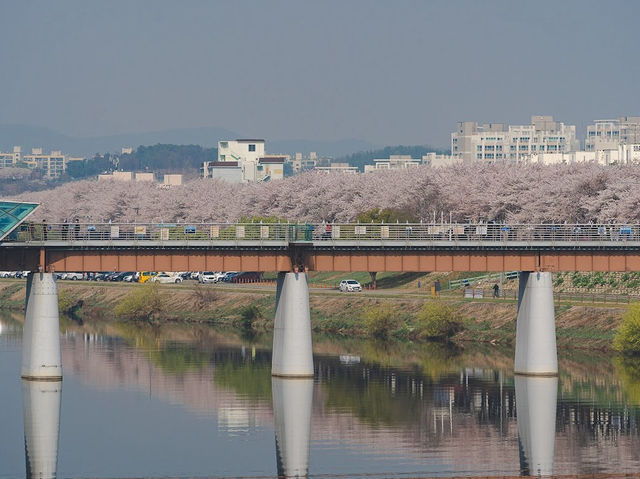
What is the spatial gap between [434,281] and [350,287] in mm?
8607

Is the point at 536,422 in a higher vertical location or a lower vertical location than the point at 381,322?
lower

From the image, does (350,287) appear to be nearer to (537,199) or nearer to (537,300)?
(537,199)

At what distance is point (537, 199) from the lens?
165750mm

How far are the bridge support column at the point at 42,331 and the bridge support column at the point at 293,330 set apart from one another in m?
13.8

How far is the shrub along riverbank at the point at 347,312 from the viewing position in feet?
384

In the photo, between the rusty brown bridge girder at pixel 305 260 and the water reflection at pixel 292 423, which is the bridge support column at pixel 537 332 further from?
the water reflection at pixel 292 423

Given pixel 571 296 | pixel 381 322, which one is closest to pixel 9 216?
pixel 381 322

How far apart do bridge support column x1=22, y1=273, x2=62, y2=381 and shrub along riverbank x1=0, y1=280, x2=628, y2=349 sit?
4029cm

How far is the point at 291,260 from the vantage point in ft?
309

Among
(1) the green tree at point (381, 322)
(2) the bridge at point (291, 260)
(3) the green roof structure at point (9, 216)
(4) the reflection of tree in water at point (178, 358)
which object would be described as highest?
(3) the green roof structure at point (9, 216)

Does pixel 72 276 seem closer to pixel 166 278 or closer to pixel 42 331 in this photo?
pixel 166 278

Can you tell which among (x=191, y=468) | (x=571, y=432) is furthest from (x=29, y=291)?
(x=571, y=432)

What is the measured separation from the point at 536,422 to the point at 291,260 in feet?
71.5

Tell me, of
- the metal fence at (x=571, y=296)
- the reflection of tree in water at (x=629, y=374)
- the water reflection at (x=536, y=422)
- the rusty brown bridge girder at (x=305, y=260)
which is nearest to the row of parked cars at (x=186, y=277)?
the metal fence at (x=571, y=296)
